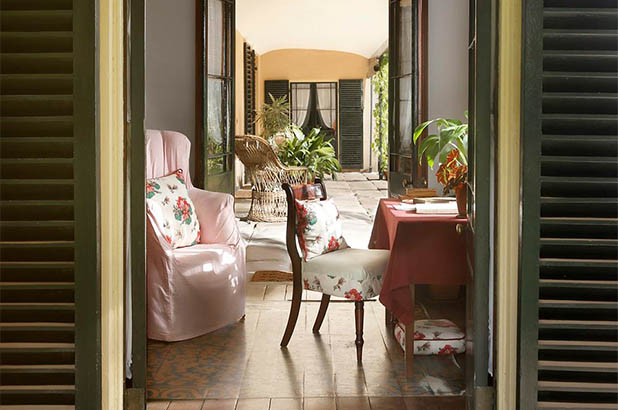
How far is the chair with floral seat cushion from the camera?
160 inches

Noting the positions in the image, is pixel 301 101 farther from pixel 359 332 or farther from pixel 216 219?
pixel 359 332

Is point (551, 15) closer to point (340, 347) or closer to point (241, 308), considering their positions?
point (340, 347)

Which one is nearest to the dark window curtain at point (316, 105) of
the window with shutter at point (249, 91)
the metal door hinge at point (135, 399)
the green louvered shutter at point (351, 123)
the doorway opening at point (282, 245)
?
the green louvered shutter at point (351, 123)

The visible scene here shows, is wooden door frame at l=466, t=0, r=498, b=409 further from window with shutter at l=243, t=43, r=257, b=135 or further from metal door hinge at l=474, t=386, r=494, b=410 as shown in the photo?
window with shutter at l=243, t=43, r=257, b=135

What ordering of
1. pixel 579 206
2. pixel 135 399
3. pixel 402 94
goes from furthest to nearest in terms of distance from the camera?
pixel 402 94 → pixel 135 399 → pixel 579 206

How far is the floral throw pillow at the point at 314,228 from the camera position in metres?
4.25

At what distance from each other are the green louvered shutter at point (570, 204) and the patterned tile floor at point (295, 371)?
3.46 feet

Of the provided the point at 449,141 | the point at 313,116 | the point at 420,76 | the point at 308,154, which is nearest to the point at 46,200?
the point at 449,141

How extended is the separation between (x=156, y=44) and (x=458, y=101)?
8.13 feet

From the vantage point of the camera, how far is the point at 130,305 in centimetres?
287

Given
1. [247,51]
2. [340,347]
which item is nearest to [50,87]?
[340,347]

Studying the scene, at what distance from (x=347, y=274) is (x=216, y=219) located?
1.13 metres

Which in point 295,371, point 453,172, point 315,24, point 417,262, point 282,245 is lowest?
point 295,371

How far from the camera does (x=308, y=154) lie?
10578 mm
